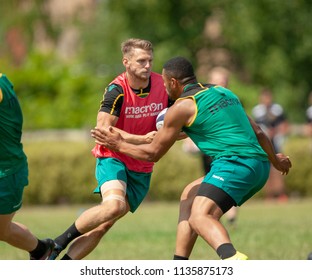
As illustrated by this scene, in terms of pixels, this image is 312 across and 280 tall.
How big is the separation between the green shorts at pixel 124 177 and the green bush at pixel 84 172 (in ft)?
44.2

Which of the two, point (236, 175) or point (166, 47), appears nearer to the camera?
point (236, 175)

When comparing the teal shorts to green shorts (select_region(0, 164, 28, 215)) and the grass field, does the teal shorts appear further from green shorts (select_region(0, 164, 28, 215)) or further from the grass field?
the grass field

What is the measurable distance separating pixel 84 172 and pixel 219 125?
1536 cm

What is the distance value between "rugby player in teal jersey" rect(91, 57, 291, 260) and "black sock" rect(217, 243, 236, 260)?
0.11 m

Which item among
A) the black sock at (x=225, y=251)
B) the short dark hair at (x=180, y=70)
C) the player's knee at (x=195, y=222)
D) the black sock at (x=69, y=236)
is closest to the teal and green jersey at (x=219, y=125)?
the short dark hair at (x=180, y=70)

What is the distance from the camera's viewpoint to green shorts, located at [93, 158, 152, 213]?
8.61 metres

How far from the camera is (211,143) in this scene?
7.56 metres

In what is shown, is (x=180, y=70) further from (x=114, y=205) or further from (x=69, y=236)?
(x=69, y=236)

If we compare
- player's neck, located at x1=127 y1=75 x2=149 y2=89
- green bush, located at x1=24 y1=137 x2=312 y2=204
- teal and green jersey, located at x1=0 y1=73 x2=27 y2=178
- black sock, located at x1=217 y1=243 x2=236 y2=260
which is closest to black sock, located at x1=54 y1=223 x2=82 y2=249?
teal and green jersey, located at x1=0 y1=73 x2=27 y2=178

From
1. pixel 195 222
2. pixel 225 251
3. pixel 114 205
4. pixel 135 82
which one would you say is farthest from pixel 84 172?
pixel 225 251

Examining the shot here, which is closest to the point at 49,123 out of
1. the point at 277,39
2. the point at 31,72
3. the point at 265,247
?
the point at 31,72

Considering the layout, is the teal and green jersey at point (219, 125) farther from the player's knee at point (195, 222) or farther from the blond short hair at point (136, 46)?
the blond short hair at point (136, 46)

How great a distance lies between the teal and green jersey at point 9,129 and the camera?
302 inches
